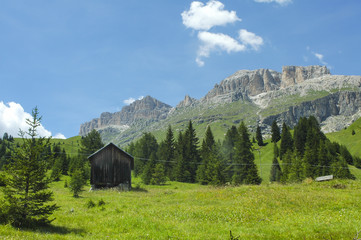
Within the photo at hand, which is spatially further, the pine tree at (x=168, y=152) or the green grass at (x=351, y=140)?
the green grass at (x=351, y=140)

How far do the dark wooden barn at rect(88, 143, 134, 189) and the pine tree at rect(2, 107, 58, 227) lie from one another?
3624 centimetres

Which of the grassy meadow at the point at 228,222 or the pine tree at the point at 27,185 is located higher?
the pine tree at the point at 27,185

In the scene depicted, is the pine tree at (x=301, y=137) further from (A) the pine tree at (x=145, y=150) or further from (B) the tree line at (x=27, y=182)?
(B) the tree line at (x=27, y=182)

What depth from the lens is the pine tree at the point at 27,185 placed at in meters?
12.7

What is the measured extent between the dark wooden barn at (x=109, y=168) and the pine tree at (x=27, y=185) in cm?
3624

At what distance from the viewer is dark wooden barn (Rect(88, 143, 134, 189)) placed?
4906cm

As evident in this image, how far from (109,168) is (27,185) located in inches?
1474

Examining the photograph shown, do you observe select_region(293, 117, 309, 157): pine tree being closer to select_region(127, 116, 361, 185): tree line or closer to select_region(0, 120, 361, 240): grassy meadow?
select_region(127, 116, 361, 185): tree line

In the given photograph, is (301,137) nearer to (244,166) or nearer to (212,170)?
(244,166)

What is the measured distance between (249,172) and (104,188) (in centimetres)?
3609

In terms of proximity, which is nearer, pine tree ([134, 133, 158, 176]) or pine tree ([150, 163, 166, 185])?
pine tree ([150, 163, 166, 185])

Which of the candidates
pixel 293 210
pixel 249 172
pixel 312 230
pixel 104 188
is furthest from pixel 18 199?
pixel 249 172

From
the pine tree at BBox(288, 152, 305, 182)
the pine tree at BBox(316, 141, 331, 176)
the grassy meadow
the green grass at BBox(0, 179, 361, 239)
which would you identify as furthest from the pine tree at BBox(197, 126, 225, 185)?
the green grass at BBox(0, 179, 361, 239)

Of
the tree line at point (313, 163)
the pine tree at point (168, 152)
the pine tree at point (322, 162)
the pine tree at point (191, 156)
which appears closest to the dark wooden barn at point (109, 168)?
the pine tree at point (191, 156)
